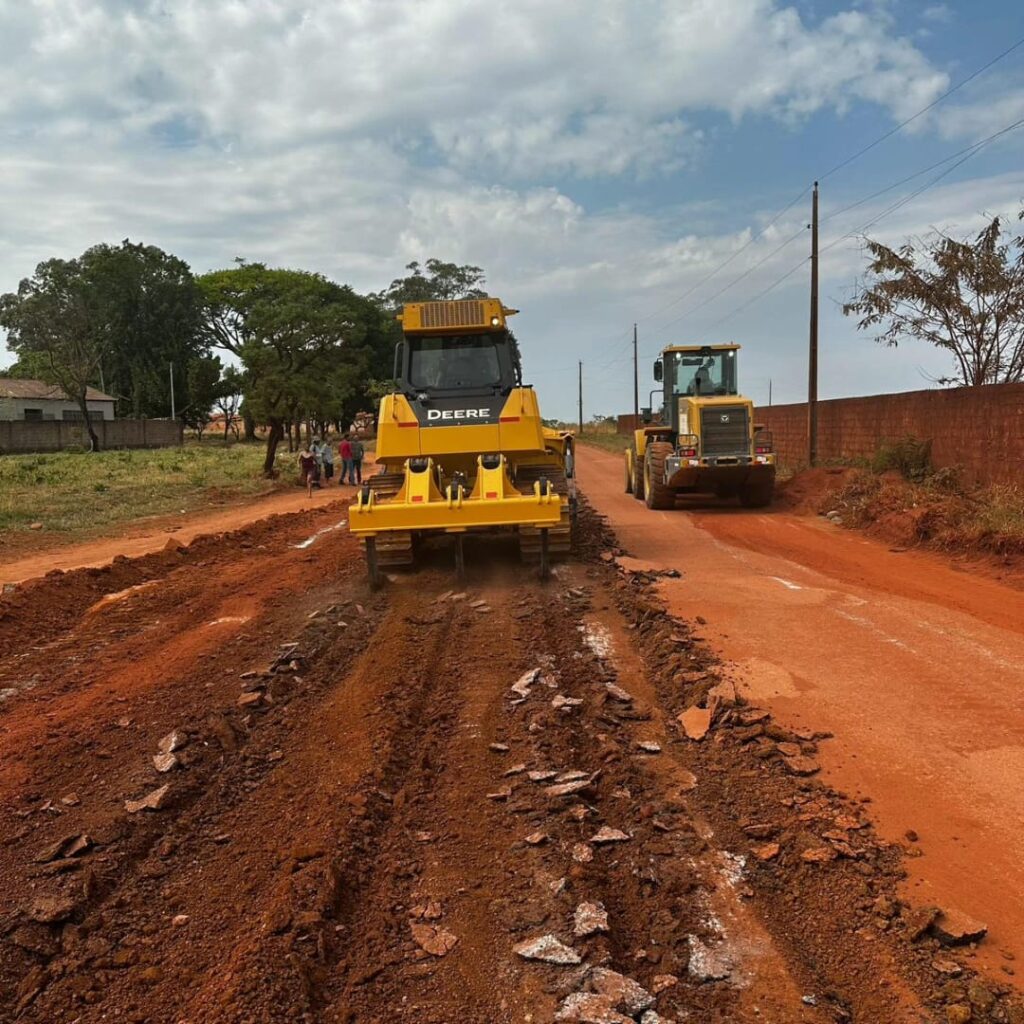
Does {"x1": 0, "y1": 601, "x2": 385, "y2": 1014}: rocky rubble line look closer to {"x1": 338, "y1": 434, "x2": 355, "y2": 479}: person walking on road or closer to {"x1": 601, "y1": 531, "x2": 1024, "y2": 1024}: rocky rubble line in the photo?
{"x1": 601, "y1": 531, "x2": 1024, "y2": 1024}: rocky rubble line

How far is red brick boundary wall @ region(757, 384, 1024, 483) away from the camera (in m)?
12.9

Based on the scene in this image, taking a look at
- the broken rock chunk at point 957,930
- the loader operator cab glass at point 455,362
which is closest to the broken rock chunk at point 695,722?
the broken rock chunk at point 957,930

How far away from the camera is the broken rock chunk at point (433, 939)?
291cm

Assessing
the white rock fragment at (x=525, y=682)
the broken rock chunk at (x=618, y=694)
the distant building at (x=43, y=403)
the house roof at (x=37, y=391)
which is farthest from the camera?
the house roof at (x=37, y=391)

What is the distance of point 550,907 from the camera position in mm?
3129

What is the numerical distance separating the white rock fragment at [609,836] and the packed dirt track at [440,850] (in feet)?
0.08

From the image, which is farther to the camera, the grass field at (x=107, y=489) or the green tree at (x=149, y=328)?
the green tree at (x=149, y=328)

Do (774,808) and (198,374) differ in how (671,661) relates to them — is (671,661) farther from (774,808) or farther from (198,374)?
(198,374)

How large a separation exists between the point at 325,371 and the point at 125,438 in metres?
26.7

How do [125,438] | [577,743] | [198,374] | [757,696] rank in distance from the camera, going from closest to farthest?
[577,743] → [757,696] → [125,438] → [198,374]

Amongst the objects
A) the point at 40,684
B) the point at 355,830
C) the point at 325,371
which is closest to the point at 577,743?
the point at 355,830

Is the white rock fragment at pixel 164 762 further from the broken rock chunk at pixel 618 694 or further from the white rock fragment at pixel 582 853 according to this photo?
the broken rock chunk at pixel 618 694

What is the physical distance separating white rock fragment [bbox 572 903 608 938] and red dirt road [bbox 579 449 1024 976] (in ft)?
4.01

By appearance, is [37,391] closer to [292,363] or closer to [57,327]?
[57,327]
